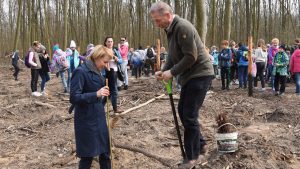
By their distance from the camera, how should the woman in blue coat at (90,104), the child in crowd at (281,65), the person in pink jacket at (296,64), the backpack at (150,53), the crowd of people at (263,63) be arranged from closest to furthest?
the woman in blue coat at (90,104)
the child in crowd at (281,65)
the crowd of people at (263,63)
the person in pink jacket at (296,64)
the backpack at (150,53)

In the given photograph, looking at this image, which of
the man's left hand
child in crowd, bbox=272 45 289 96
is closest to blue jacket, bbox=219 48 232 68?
child in crowd, bbox=272 45 289 96

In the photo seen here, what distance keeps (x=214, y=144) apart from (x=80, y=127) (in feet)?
9.15

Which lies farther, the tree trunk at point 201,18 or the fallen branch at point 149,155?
the tree trunk at point 201,18

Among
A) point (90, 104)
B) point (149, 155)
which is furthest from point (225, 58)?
point (90, 104)

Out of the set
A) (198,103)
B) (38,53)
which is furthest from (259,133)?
(38,53)

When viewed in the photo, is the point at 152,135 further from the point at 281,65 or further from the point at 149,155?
the point at 281,65

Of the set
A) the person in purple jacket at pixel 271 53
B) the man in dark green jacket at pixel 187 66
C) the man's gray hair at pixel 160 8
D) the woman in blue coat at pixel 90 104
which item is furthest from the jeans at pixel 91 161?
the person in purple jacket at pixel 271 53

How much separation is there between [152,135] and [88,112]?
3.29 m

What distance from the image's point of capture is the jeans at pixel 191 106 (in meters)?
4.75

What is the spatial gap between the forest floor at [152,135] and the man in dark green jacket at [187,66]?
0.54 meters

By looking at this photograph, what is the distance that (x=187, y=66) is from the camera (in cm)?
457

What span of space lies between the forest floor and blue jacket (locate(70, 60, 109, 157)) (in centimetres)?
140

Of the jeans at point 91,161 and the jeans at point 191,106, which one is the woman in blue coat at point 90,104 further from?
the jeans at point 191,106

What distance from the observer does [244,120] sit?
853 centimetres
